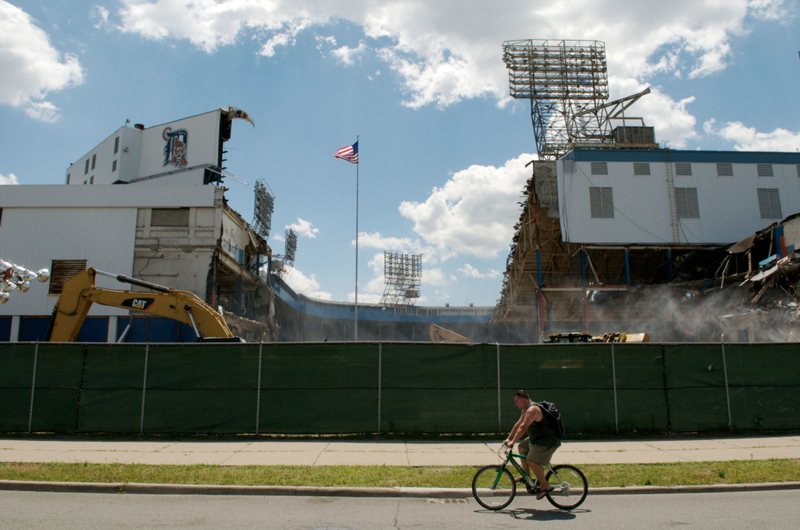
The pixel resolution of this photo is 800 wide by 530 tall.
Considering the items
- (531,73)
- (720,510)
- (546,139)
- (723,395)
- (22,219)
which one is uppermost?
(531,73)

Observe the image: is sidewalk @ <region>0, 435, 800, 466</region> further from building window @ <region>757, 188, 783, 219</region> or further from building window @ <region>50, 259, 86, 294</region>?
building window @ <region>757, 188, 783, 219</region>

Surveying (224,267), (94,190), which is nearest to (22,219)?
(94,190)

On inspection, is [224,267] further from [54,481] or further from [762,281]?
[762,281]

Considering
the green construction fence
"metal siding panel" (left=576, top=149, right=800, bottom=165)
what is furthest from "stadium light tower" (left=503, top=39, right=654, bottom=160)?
the green construction fence

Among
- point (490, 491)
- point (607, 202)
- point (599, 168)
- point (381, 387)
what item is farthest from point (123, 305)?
point (599, 168)

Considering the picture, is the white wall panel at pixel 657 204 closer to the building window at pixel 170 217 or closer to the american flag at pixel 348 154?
the american flag at pixel 348 154

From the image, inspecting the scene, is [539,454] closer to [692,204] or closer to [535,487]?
[535,487]

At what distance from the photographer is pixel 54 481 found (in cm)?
807

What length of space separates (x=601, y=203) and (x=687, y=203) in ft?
22.1

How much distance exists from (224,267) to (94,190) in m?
9.81

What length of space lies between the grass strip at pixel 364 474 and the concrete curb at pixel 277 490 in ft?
0.55

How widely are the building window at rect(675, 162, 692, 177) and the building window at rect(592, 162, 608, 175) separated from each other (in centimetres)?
555

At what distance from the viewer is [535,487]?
22.7 ft

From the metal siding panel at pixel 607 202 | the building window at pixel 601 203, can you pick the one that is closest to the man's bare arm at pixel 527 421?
the building window at pixel 601 203
